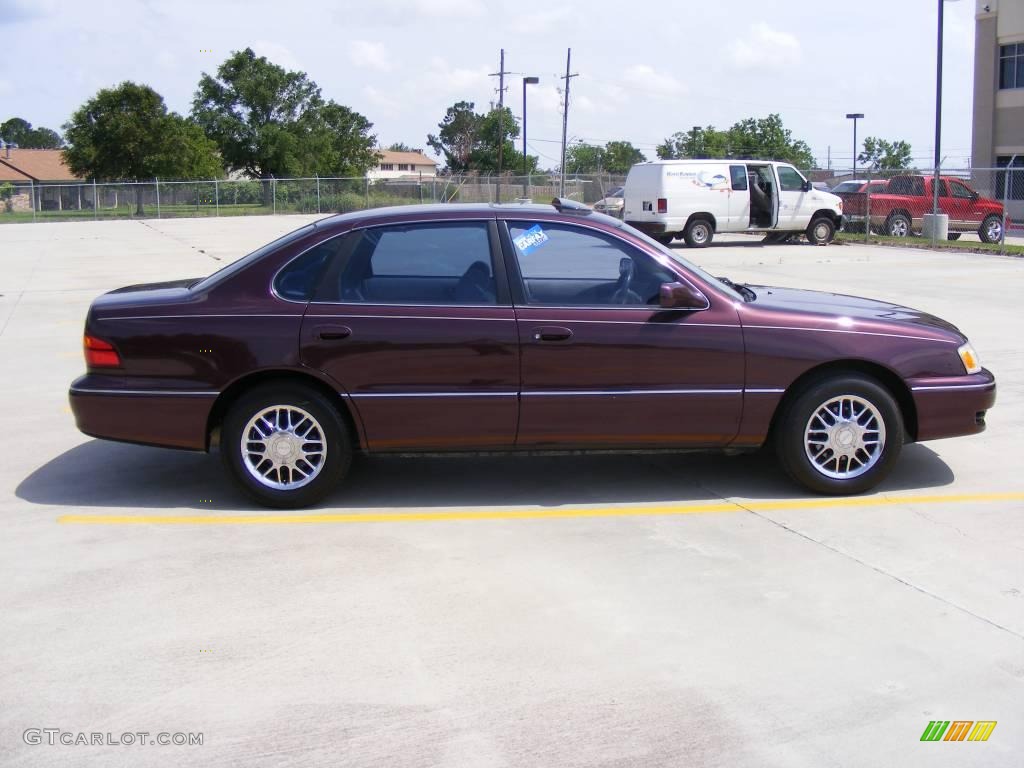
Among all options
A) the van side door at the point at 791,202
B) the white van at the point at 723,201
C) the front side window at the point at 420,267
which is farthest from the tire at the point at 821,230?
the front side window at the point at 420,267

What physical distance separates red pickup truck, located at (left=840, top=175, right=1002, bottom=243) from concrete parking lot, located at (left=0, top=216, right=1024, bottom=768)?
21.8 m

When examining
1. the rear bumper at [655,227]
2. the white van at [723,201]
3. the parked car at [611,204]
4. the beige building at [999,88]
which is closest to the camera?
the rear bumper at [655,227]

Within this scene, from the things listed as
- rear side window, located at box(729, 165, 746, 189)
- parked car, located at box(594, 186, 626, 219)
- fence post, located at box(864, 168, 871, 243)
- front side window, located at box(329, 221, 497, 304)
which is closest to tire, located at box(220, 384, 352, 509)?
front side window, located at box(329, 221, 497, 304)

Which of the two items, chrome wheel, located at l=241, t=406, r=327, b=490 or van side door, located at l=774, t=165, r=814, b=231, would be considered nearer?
chrome wheel, located at l=241, t=406, r=327, b=490

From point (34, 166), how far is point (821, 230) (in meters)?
75.5

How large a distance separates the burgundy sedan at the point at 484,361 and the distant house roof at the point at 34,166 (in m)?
81.7

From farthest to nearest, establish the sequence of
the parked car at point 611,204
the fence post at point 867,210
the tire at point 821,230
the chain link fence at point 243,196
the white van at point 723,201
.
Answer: the chain link fence at point 243,196, the parked car at point 611,204, the fence post at point 867,210, the tire at point 821,230, the white van at point 723,201

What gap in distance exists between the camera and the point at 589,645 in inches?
164

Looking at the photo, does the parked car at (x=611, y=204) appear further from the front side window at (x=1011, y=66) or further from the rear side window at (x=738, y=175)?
the front side window at (x=1011, y=66)

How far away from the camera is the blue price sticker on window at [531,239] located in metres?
5.90

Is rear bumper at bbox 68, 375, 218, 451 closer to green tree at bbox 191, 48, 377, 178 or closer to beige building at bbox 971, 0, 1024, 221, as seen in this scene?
beige building at bbox 971, 0, 1024, 221

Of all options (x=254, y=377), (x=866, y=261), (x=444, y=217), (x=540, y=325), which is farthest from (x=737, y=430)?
(x=866, y=261)

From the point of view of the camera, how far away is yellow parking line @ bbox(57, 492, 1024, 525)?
225 inches

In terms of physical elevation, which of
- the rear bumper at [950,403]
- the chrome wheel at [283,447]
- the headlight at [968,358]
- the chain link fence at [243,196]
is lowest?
the chrome wheel at [283,447]
